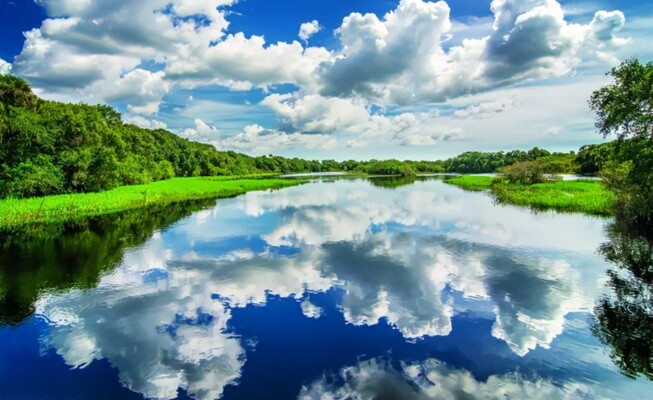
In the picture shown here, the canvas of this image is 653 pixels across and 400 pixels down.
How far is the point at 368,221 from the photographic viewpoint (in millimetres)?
36344

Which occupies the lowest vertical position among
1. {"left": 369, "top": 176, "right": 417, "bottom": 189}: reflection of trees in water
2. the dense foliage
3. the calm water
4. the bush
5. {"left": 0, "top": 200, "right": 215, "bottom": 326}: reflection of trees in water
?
the calm water

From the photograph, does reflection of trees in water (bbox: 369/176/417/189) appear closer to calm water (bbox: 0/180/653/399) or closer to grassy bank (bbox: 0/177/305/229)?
grassy bank (bbox: 0/177/305/229)

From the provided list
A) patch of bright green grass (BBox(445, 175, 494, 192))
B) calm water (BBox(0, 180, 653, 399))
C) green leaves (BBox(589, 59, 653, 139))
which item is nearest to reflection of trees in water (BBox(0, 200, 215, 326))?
calm water (BBox(0, 180, 653, 399))

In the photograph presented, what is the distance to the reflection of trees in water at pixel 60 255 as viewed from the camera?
16.3 meters

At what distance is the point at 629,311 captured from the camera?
550 inches

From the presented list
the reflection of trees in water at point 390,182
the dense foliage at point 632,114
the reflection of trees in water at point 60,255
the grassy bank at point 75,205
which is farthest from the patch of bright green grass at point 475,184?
the reflection of trees in water at point 60,255

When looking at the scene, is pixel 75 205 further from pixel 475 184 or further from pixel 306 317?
pixel 475 184

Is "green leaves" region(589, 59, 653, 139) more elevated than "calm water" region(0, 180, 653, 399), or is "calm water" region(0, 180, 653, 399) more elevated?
"green leaves" region(589, 59, 653, 139)

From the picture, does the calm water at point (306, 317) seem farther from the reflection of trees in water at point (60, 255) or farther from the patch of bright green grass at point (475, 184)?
the patch of bright green grass at point (475, 184)

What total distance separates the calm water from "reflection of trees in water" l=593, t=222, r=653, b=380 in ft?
1.21

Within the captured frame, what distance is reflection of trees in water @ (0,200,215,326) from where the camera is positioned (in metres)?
16.3

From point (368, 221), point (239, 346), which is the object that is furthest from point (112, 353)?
point (368, 221)

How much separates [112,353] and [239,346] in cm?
383

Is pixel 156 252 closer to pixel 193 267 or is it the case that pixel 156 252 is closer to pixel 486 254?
pixel 193 267
